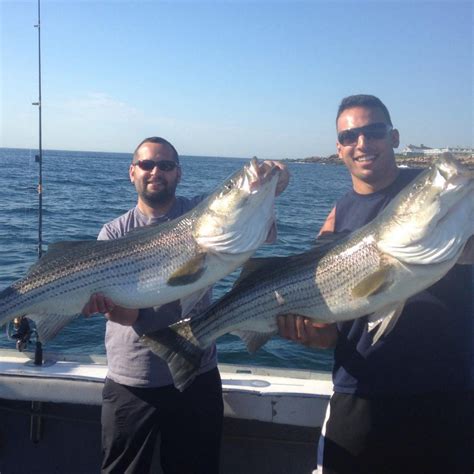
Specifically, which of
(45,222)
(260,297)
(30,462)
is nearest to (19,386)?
(30,462)

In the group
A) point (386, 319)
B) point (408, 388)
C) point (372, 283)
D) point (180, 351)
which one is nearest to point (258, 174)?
point (372, 283)

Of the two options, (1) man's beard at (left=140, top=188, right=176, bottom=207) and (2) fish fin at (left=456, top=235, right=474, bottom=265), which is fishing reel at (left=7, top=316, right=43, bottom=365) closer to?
(1) man's beard at (left=140, top=188, right=176, bottom=207)

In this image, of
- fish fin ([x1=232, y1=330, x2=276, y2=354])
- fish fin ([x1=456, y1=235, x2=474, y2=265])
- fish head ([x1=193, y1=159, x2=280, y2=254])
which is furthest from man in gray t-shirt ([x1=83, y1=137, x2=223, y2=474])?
fish fin ([x1=456, y1=235, x2=474, y2=265])

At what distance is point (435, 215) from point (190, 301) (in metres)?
1.86

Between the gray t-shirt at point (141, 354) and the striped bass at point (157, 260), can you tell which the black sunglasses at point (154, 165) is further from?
the gray t-shirt at point (141, 354)

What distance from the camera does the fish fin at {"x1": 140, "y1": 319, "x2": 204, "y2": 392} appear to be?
3.68 metres

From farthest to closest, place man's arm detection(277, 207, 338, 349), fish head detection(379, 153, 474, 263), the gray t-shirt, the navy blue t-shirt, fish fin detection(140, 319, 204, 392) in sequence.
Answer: the gray t-shirt, fish fin detection(140, 319, 204, 392), man's arm detection(277, 207, 338, 349), the navy blue t-shirt, fish head detection(379, 153, 474, 263)

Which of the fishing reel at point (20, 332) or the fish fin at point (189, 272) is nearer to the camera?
the fish fin at point (189, 272)

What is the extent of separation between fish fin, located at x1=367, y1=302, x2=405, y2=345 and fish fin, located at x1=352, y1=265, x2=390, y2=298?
0.14m

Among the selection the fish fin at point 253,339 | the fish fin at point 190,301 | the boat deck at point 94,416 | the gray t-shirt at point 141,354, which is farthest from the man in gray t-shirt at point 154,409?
the fish fin at point 253,339

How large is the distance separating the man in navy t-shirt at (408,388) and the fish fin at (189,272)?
678 millimetres

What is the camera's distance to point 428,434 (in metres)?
3.34

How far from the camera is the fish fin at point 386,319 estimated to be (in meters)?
3.13

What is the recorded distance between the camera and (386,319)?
3160 millimetres
